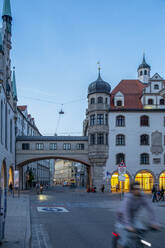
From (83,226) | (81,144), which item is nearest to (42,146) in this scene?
(81,144)

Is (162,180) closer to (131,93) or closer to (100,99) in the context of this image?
(131,93)

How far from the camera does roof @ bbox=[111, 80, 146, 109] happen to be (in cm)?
5174

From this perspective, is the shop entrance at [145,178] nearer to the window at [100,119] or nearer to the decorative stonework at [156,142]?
the decorative stonework at [156,142]

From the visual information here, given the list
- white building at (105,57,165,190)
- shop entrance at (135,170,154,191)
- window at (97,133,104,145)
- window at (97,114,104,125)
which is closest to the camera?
window at (97,133,104,145)

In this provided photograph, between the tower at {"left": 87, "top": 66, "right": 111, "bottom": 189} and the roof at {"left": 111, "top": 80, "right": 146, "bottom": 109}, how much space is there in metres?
2.34

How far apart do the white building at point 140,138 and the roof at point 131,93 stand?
0.90 ft

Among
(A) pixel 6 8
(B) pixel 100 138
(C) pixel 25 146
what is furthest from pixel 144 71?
(C) pixel 25 146

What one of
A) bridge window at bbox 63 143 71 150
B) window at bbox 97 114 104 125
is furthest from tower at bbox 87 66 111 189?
bridge window at bbox 63 143 71 150

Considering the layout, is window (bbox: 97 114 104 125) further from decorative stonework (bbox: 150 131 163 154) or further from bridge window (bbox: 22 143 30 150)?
bridge window (bbox: 22 143 30 150)

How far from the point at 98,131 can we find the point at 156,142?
9034 mm

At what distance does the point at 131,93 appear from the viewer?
177ft

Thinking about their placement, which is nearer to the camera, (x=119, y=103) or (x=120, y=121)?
(x=120, y=121)

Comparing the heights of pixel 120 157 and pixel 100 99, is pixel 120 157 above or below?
below

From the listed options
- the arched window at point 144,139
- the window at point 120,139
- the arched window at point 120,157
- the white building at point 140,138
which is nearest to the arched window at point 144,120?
the white building at point 140,138
